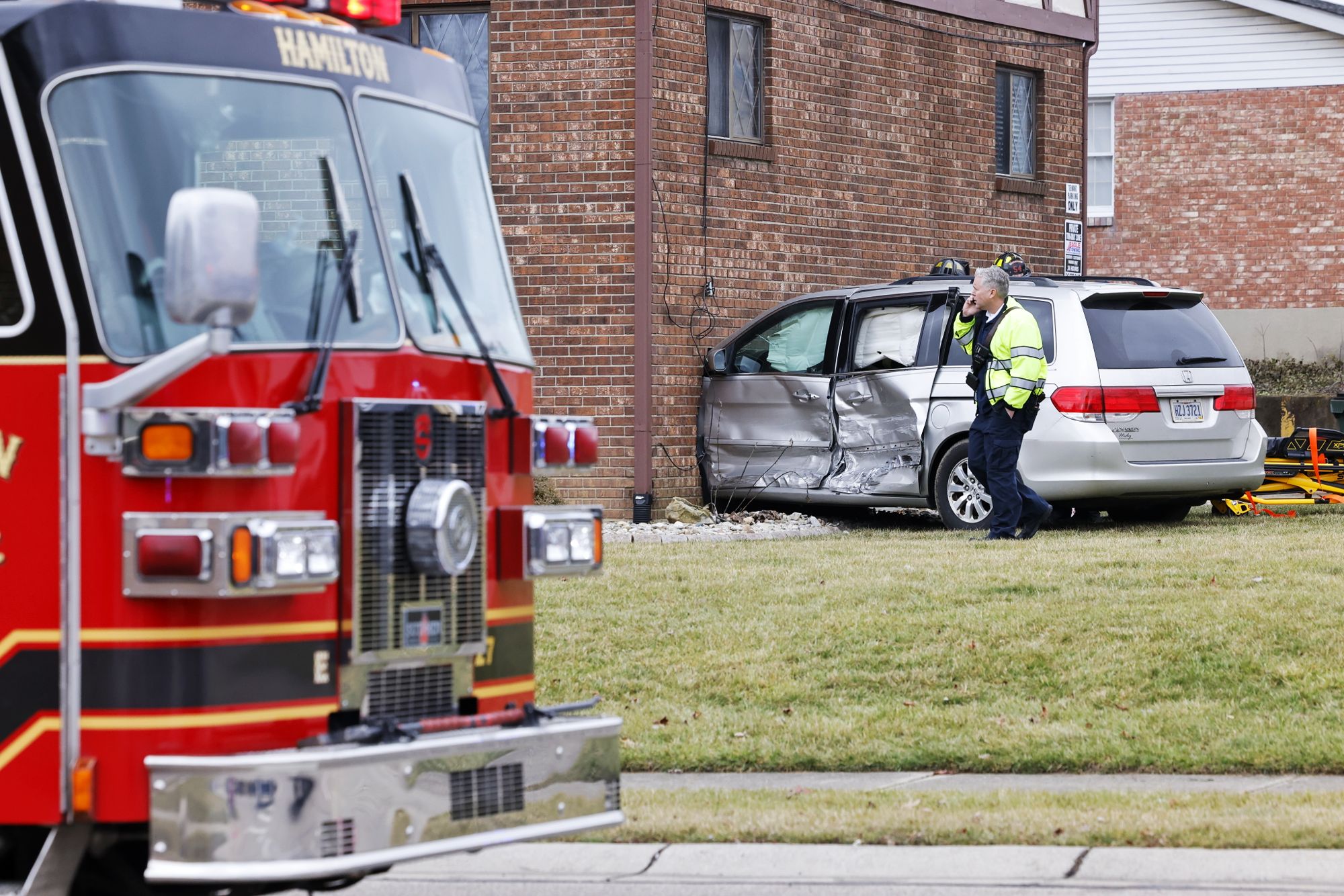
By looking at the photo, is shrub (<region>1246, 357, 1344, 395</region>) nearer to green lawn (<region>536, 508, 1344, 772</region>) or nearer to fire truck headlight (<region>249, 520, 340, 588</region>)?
green lawn (<region>536, 508, 1344, 772</region>)

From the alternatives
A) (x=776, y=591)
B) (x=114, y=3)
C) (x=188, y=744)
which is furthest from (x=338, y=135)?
(x=776, y=591)

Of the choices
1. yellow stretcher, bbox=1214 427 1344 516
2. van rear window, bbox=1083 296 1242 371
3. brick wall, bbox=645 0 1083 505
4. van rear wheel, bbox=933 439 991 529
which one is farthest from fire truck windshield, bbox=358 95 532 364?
yellow stretcher, bbox=1214 427 1344 516

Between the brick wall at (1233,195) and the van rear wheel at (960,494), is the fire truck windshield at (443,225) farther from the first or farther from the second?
the brick wall at (1233,195)

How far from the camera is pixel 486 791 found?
4.93 m

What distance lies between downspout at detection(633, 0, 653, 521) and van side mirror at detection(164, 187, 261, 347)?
1100 cm

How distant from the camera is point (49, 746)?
4.66 m

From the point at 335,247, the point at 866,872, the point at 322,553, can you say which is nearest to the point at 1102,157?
the point at 866,872

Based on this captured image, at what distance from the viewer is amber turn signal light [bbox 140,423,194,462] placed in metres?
4.51

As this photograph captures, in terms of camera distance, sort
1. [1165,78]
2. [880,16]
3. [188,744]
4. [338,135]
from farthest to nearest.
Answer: [1165,78], [880,16], [338,135], [188,744]

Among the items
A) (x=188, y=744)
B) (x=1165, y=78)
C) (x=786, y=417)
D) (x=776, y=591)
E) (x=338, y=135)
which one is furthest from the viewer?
(x=1165, y=78)

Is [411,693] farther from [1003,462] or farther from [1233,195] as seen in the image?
[1233,195]

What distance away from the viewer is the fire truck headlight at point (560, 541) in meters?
5.38

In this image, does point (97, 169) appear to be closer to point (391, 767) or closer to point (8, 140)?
point (8, 140)

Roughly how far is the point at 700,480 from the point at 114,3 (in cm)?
1120
